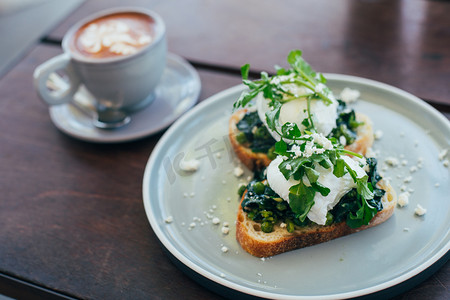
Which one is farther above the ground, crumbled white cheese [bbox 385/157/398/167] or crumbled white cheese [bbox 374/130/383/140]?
crumbled white cheese [bbox 374/130/383/140]

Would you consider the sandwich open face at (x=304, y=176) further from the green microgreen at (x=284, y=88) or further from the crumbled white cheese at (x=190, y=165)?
the crumbled white cheese at (x=190, y=165)

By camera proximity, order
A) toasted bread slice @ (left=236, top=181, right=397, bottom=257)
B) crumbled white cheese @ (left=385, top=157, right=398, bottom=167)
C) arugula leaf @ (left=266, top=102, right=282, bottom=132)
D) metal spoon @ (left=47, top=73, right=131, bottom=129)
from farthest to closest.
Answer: metal spoon @ (left=47, top=73, right=131, bottom=129)
crumbled white cheese @ (left=385, top=157, right=398, bottom=167)
arugula leaf @ (left=266, top=102, right=282, bottom=132)
toasted bread slice @ (left=236, top=181, right=397, bottom=257)

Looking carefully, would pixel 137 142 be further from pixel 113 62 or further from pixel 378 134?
pixel 378 134

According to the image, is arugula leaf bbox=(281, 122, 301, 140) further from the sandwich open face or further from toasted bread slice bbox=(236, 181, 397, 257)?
toasted bread slice bbox=(236, 181, 397, 257)

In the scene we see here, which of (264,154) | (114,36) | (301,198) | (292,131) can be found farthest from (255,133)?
(114,36)

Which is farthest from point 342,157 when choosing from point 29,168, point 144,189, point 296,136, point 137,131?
point 29,168

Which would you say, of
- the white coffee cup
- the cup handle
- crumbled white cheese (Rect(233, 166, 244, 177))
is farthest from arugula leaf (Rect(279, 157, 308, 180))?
the cup handle
